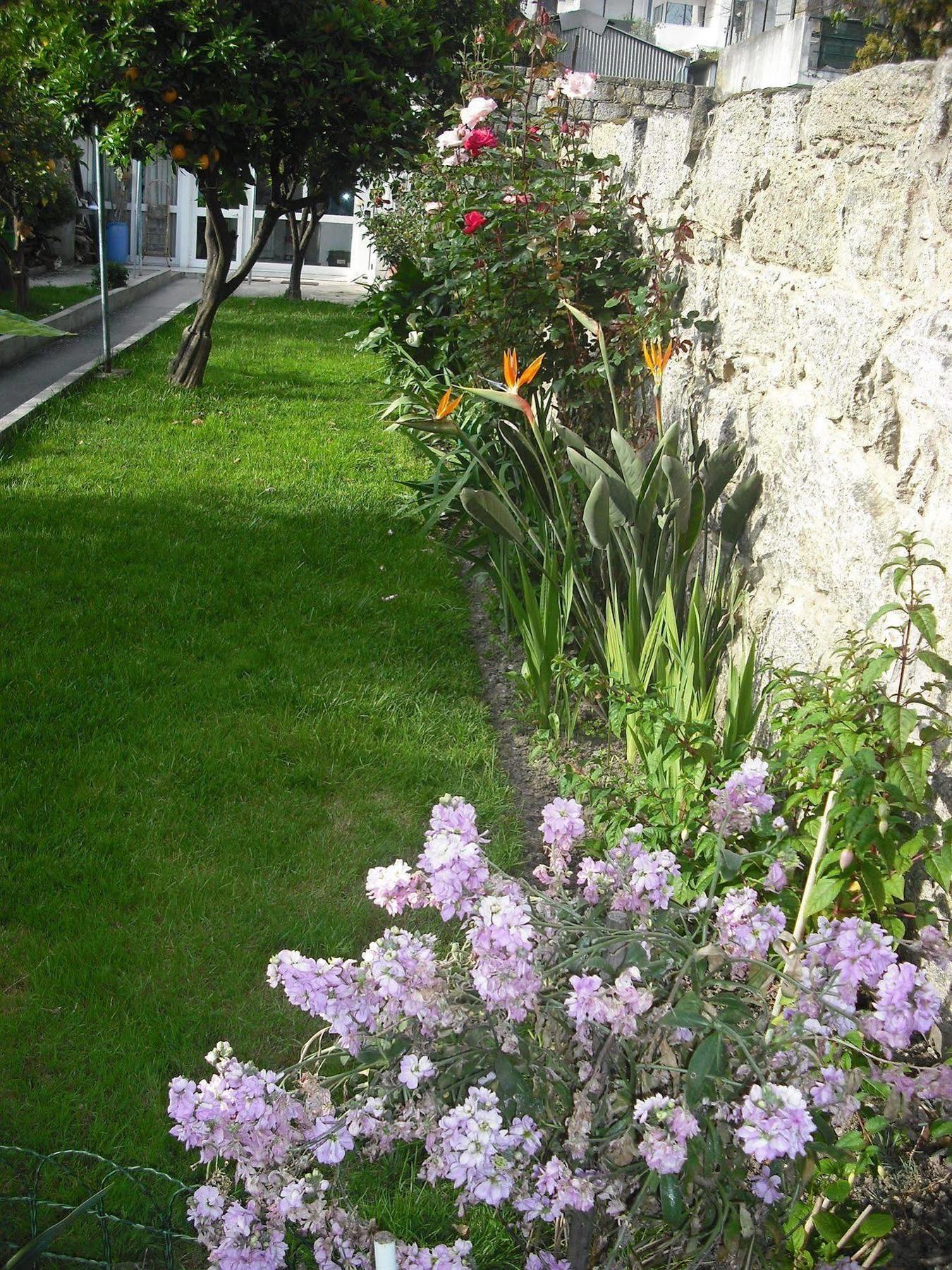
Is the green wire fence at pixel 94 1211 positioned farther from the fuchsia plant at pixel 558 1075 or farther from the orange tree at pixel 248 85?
the orange tree at pixel 248 85

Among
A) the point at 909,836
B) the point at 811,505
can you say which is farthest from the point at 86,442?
the point at 909,836

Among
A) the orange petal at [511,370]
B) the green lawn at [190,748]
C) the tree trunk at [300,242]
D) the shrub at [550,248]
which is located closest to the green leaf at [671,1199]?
the green lawn at [190,748]

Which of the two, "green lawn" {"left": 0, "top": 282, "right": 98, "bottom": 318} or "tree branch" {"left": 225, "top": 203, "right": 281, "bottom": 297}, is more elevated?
"tree branch" {"left": 225, "top": 203, "right": 281, "bottom": 297}

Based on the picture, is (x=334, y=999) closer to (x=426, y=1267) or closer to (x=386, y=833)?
(x=426, y=1267)

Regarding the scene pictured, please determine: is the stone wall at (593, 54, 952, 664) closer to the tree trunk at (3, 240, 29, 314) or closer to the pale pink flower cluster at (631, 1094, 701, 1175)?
the pale pink flower cluster at (631, 1094, 701, 1175)

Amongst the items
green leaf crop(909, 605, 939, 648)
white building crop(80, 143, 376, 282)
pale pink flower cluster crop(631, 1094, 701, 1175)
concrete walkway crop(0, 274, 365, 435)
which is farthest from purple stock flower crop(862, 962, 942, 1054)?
white building crop(80, 143, 376, 282)

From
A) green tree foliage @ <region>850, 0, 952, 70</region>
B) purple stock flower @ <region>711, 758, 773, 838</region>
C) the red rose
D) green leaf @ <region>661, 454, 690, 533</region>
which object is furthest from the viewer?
green tree foliage @ <region>850, 0, 952, 70</region>

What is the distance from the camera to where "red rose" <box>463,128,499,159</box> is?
16.9 ft

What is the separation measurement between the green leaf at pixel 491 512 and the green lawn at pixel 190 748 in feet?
2.00

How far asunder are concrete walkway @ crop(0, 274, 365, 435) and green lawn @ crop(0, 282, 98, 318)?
0.44 m

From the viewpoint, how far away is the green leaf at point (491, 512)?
356cm

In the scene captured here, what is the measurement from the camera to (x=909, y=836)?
2.12m

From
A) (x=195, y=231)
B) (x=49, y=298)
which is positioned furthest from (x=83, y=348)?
(x=195, y=231)

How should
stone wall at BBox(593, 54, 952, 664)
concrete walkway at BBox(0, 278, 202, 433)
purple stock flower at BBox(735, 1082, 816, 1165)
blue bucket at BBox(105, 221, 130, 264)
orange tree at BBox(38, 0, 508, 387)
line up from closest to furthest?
purple stock flower at BBox(735, 1082, 816, 1165) < stone wall at BBox(593, 54, 952, 664) < orange tree at BBox(38, 0, 508, 387) < concrete walkway at BBox(0, 278, 202, 433) < blue bucket at BBox(105, 221, 130, 264)
